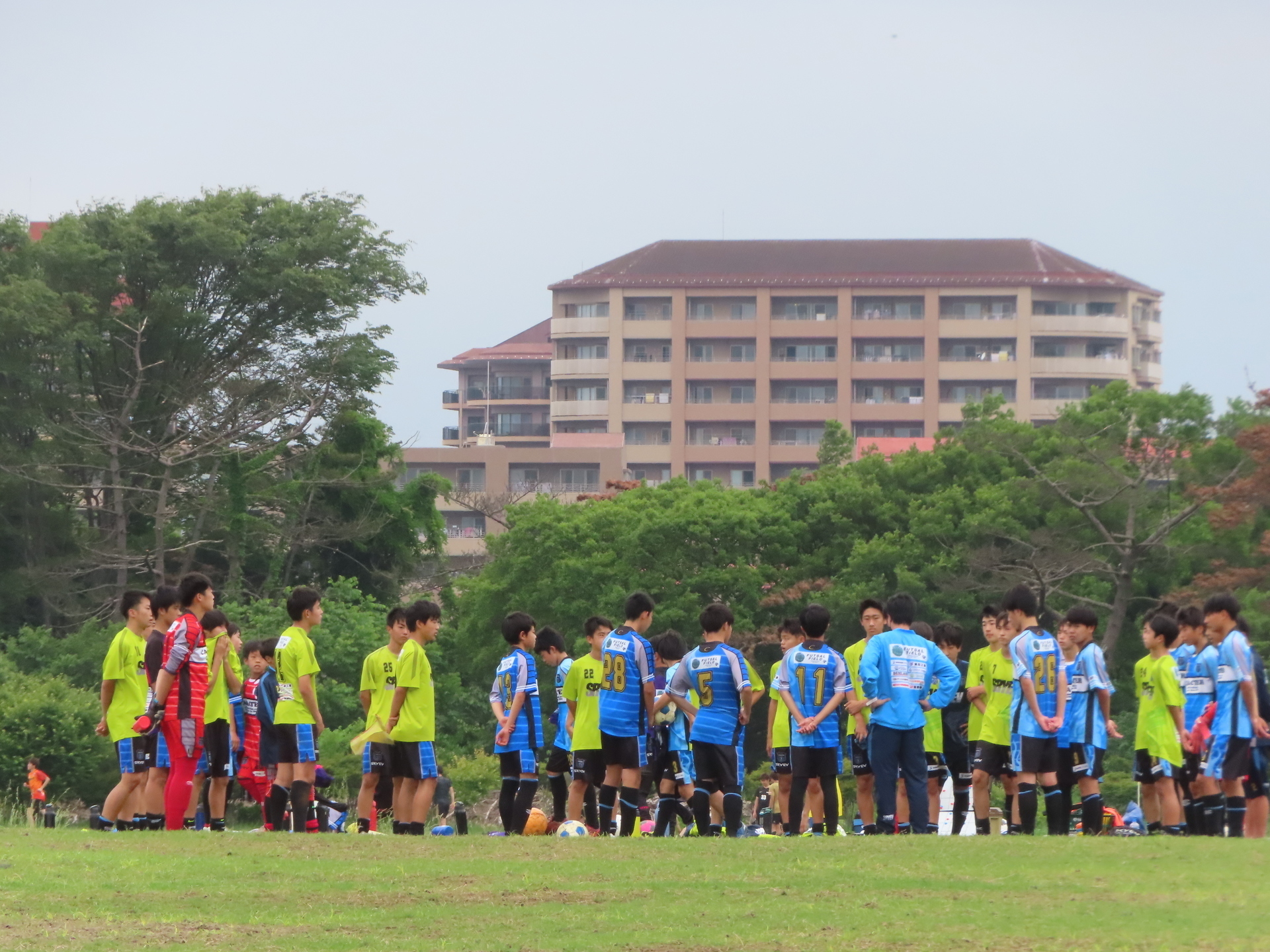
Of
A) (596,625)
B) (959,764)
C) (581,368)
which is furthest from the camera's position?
(581,368)

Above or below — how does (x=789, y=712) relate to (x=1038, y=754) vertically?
above

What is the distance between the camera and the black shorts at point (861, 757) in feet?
46.2

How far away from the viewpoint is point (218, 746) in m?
14.0

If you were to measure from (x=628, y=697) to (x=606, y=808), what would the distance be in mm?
1561

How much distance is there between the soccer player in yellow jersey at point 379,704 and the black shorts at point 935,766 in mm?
4523

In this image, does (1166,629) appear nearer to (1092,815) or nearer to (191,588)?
(1092,815)

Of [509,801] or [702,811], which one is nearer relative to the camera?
[702,811]

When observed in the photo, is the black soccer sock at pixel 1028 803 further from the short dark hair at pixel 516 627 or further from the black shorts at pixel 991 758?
the short dark hair at pixel 516 627

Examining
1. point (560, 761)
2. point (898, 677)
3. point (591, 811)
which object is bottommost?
point (591, 811)

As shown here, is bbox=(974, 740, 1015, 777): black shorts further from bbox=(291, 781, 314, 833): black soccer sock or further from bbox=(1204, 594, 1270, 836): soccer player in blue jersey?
bbox=(291, 781, 314, 833): black soccer sock

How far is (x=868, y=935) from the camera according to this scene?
27.3 feet

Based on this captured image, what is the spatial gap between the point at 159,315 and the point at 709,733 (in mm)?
34908

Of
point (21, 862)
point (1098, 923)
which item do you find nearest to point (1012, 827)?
point (1098, 923)

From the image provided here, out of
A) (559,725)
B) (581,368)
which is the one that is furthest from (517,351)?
(559,725)
